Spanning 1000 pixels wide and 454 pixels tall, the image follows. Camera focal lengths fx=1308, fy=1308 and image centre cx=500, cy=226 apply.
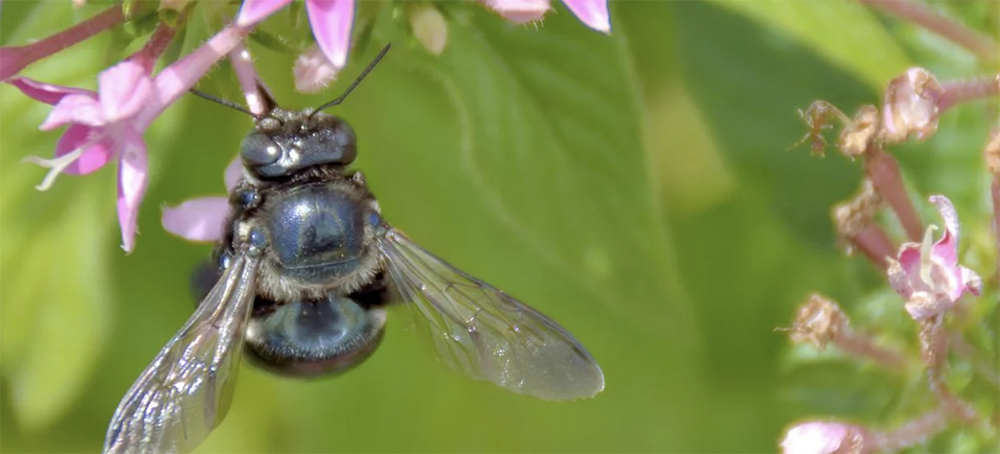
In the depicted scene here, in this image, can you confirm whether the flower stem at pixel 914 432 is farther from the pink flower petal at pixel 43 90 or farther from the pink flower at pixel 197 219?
the pink flower petal at pixel 43 90

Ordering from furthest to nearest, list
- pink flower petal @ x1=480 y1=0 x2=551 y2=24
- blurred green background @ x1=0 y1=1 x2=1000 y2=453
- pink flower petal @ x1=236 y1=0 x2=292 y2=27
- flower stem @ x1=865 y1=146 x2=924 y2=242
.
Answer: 1. blurred green background @ x1=0 y1=1 x2=1000 y2=453
2. flower stem @ x1=865 y1=146 x2=924 y2=242
3. pink flower petal @ x1=480 y1=0 x2=551 y2=24
4. pink flower petal @ x1=236 y1=0 x2=292 y2=27

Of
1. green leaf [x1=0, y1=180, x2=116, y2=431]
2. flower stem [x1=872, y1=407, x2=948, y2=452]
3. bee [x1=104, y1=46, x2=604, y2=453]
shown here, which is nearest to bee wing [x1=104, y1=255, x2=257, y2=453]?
bee [x1=104, y1=46, x2=604, y2=453]

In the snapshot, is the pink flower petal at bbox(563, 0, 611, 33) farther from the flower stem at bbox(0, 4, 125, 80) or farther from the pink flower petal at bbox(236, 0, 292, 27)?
the flower stem at bbox(0, 4, 125, 80)

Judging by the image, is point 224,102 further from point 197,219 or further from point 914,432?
point 914,432

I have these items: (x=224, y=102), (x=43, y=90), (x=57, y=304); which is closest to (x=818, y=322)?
(x=224, y=102)

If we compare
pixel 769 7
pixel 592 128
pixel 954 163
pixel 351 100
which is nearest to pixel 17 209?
pixel 351 100

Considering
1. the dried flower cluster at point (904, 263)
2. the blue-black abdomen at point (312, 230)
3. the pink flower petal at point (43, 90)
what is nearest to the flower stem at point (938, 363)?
the dried flower cluster at point (904, 263)

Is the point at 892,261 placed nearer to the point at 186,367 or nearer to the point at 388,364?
the point at 186,367
